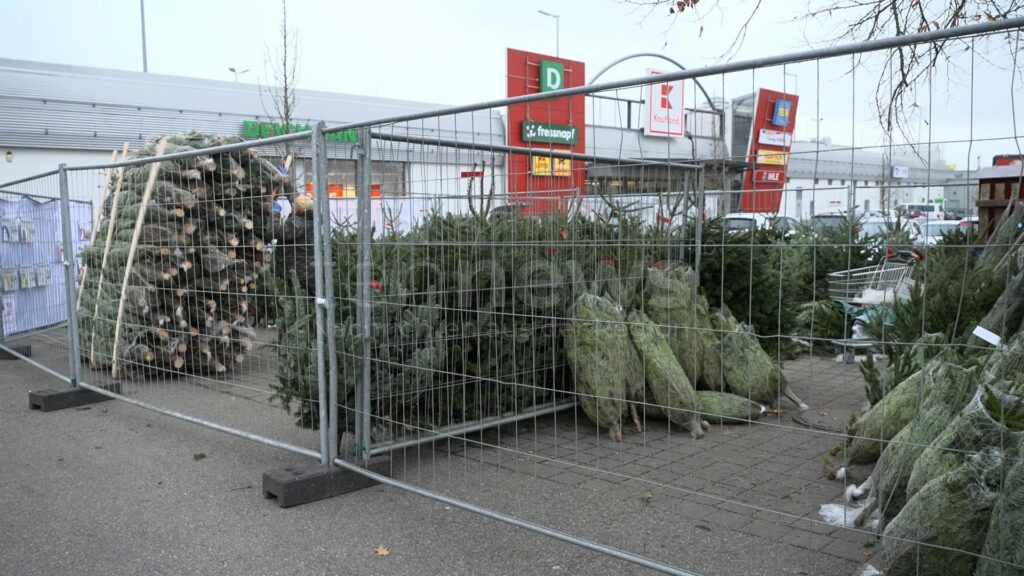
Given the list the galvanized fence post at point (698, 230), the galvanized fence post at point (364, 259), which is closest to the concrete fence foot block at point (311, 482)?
the galvanized fence post at point (364, 259)

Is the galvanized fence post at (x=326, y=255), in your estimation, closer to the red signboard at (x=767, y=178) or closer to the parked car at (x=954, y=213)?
the red signboard at (x=767, y=178)

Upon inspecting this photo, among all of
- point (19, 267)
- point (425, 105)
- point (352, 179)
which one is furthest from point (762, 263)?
point (425, 105)

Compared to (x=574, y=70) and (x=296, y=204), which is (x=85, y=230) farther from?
(x=574, y=70)

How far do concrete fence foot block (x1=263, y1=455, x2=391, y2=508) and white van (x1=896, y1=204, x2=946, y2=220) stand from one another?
3292mm

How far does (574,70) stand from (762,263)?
61.7 feet

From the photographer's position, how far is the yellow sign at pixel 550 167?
16.7 ft

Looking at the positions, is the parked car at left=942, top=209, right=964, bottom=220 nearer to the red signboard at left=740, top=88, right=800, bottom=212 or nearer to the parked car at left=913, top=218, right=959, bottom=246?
the parked car at left=913, top=218, right=959, bottom=246

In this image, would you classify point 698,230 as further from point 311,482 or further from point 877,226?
point 311,482

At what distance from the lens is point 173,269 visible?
753cm

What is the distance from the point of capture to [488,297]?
539cm

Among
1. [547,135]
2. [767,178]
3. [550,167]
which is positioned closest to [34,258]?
[550,167]

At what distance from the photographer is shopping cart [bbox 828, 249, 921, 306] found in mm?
4305

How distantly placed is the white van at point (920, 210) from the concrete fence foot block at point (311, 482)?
329 centimetres

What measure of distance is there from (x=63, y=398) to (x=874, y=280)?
6.71m
